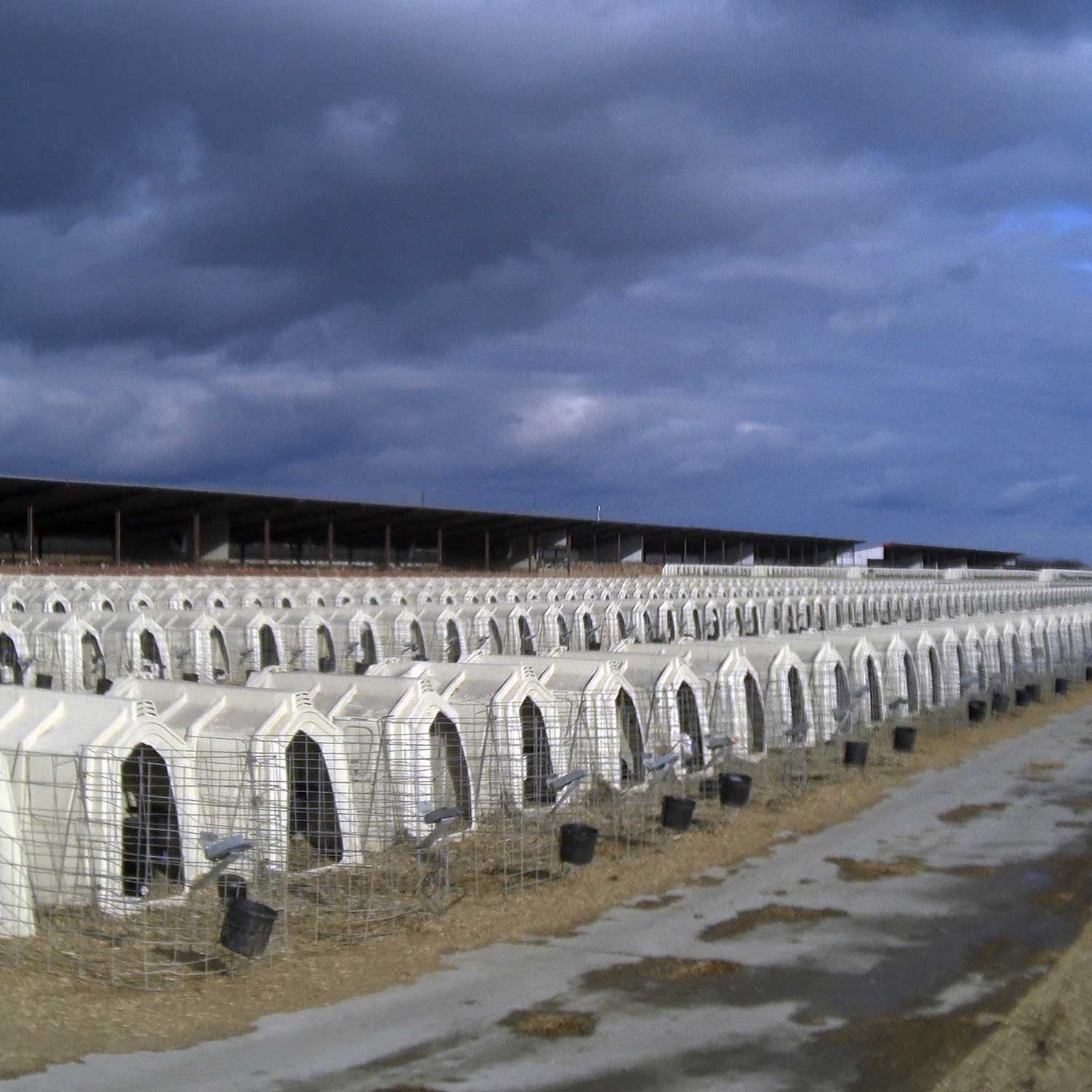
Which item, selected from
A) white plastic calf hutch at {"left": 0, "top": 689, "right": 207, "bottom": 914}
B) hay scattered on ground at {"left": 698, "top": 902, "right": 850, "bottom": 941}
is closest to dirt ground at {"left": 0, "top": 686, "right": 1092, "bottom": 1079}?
hay scattered on ground at {"left": 698, "top": 902, "right": 850, "bottom": 941}

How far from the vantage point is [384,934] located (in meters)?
10.1

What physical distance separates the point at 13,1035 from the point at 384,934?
126 inches

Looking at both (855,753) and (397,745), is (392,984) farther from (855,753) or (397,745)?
(855,753)

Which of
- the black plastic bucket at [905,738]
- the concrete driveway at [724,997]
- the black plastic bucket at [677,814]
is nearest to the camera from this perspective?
the concrete driveway at [724,997]

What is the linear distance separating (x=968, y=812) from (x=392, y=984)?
363 inches

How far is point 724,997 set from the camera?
8.60 meters

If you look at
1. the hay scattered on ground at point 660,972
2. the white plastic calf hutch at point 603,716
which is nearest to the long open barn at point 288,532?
the white plastic calf hutch at point 603,716

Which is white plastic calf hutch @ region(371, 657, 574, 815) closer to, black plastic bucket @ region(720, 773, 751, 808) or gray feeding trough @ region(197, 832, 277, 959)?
black plastic bucket @ region(720, 773, 751, 808)

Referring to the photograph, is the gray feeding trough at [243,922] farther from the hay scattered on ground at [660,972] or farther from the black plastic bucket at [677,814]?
the black plastic bucket at [677,814]

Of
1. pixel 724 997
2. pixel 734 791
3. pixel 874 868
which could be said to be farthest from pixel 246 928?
pixel 734 791

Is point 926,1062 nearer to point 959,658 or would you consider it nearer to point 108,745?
point 108,745

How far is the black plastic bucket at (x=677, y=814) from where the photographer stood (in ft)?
44.4

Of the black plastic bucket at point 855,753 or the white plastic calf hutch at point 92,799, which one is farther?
the black plastic bucket at point 855,753

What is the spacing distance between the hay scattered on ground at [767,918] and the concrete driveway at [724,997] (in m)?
0.02
